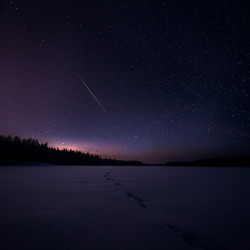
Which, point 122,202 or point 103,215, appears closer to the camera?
point 103,215

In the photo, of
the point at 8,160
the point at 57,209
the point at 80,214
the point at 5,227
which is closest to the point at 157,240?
the point at 80,214

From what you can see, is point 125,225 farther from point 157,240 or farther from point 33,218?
point 33,218

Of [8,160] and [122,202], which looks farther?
[8,160]

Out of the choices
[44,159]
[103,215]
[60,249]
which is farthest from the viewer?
[44,159]

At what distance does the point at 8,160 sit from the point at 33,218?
92139 millimetres

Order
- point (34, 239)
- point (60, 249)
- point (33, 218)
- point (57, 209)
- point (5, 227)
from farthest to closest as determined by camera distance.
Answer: point (57, 209)
point (33, 218)
point (5, 227)
point (34, 239)
point (60, 249)

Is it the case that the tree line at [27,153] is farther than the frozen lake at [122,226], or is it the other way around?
the tree line at [27,153]

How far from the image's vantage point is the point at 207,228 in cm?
498

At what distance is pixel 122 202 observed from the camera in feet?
26.7

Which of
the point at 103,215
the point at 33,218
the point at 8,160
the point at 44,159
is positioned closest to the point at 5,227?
the point at 33,218

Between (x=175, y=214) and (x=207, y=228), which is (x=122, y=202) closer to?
(x=175, y=214)

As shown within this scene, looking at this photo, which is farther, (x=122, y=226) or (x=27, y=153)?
(x=27, y=153)

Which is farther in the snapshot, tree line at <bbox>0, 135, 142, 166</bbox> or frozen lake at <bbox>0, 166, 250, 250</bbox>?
tree line at <bbox>0, 135, 142, 166</bbox>

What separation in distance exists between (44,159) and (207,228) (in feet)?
367
